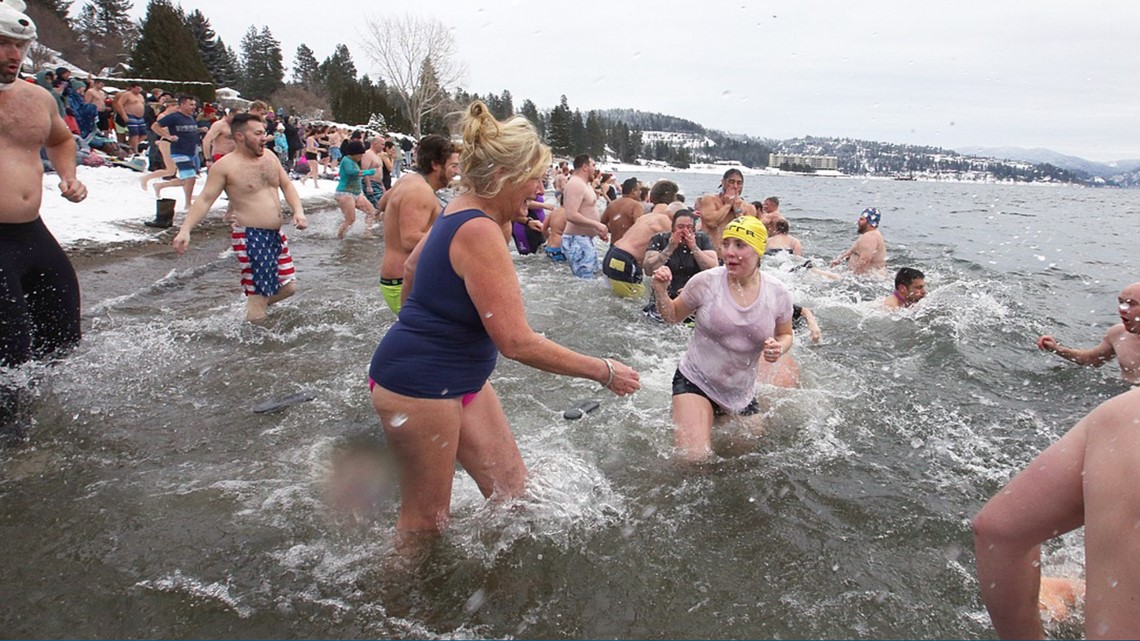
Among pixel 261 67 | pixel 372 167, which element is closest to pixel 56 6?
pixel 261 67

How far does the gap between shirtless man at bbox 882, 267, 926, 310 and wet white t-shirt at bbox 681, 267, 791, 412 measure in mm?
4722

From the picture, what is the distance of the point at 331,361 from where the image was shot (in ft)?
18.1

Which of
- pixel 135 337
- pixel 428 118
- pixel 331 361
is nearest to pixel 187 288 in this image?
pixel 135 337

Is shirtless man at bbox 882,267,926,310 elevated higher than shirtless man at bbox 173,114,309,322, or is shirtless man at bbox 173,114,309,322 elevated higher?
shirtless man at bbox 173,114,309,322

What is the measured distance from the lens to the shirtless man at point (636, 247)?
7.83 metres

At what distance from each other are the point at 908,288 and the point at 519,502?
6.72m

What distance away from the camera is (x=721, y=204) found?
27.5ft

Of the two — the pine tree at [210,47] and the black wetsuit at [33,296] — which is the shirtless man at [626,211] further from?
the pine tree at [210,47]

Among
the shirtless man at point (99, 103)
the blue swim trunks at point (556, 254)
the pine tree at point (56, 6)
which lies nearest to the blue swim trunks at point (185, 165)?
the blue swim trunks at point (556, 254)

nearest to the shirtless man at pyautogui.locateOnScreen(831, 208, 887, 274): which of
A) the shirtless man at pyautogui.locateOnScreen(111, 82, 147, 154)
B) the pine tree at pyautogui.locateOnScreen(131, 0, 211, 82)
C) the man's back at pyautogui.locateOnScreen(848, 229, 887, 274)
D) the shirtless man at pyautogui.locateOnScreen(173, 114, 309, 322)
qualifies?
the man's back at pyautogui.locateOnScreen(848, 229, 887, 274)

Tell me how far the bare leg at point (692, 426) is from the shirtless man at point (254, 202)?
367cm

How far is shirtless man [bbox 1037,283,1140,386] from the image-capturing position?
4.29 m

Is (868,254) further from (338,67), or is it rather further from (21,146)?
(338,67)

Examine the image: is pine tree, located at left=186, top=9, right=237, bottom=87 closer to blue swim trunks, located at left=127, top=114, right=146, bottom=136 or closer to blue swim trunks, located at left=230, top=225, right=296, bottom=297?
blue swim trunks, located at left=127, top=114, right=146, bottom=136
